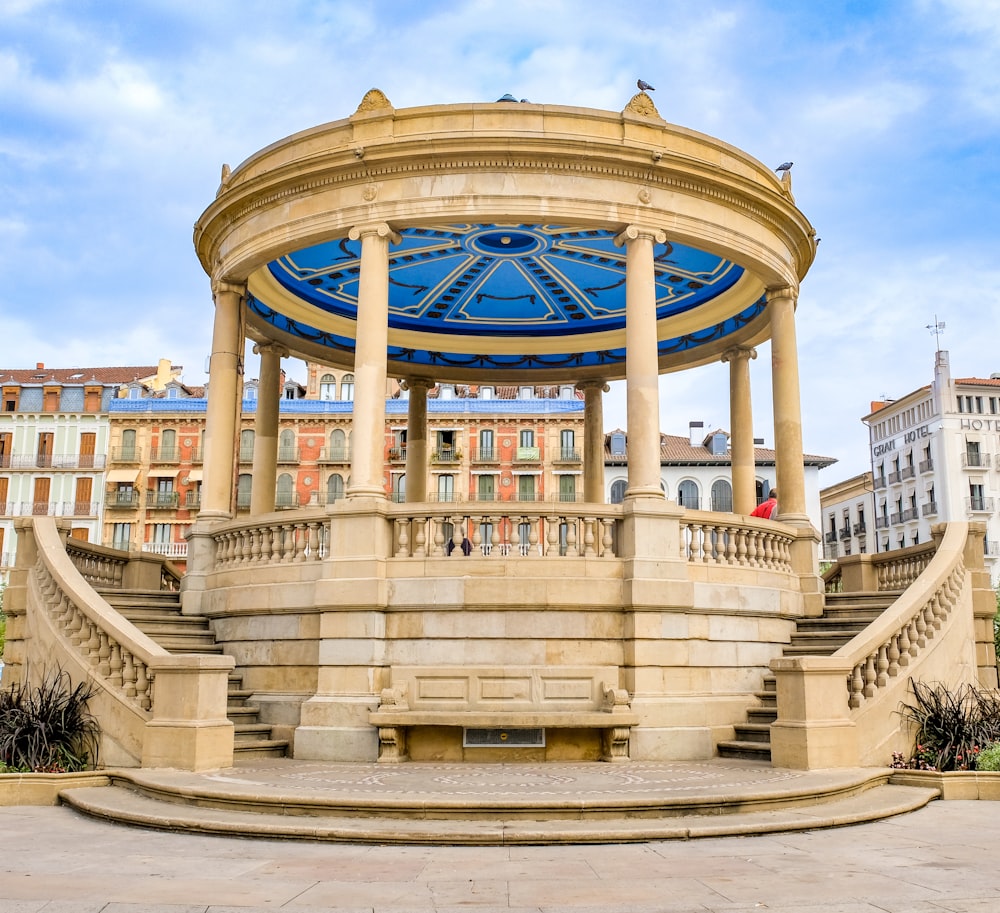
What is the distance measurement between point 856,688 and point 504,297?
1385 cm

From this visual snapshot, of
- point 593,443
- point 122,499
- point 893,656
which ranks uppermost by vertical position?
point 122,499

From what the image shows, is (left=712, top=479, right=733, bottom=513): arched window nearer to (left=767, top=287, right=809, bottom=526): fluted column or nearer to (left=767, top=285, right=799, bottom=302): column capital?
(left=767, top=285, right=799, bottom=302): column capital

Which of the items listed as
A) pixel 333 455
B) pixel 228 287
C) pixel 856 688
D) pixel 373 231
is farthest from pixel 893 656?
pixel 333 455

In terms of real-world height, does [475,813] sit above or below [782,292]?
below

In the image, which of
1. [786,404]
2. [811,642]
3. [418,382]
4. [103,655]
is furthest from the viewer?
[418,382]

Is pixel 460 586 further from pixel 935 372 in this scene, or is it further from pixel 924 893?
pixel 935 372

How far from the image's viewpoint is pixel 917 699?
15.4m

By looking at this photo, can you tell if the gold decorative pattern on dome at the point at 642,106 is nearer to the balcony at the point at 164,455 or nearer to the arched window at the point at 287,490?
the arched window at the point at 287,490

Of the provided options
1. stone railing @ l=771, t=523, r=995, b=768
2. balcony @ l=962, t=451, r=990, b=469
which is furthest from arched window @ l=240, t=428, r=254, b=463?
stone railing @ l=771, t=523, r=995, b=768

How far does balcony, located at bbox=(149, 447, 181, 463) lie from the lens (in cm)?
7419

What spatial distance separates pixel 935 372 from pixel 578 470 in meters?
34.3

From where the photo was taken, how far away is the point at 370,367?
1791 cm

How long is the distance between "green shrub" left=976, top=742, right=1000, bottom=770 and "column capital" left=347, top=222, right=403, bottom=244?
1208cm

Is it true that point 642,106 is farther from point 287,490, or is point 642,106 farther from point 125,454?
point 125,454
